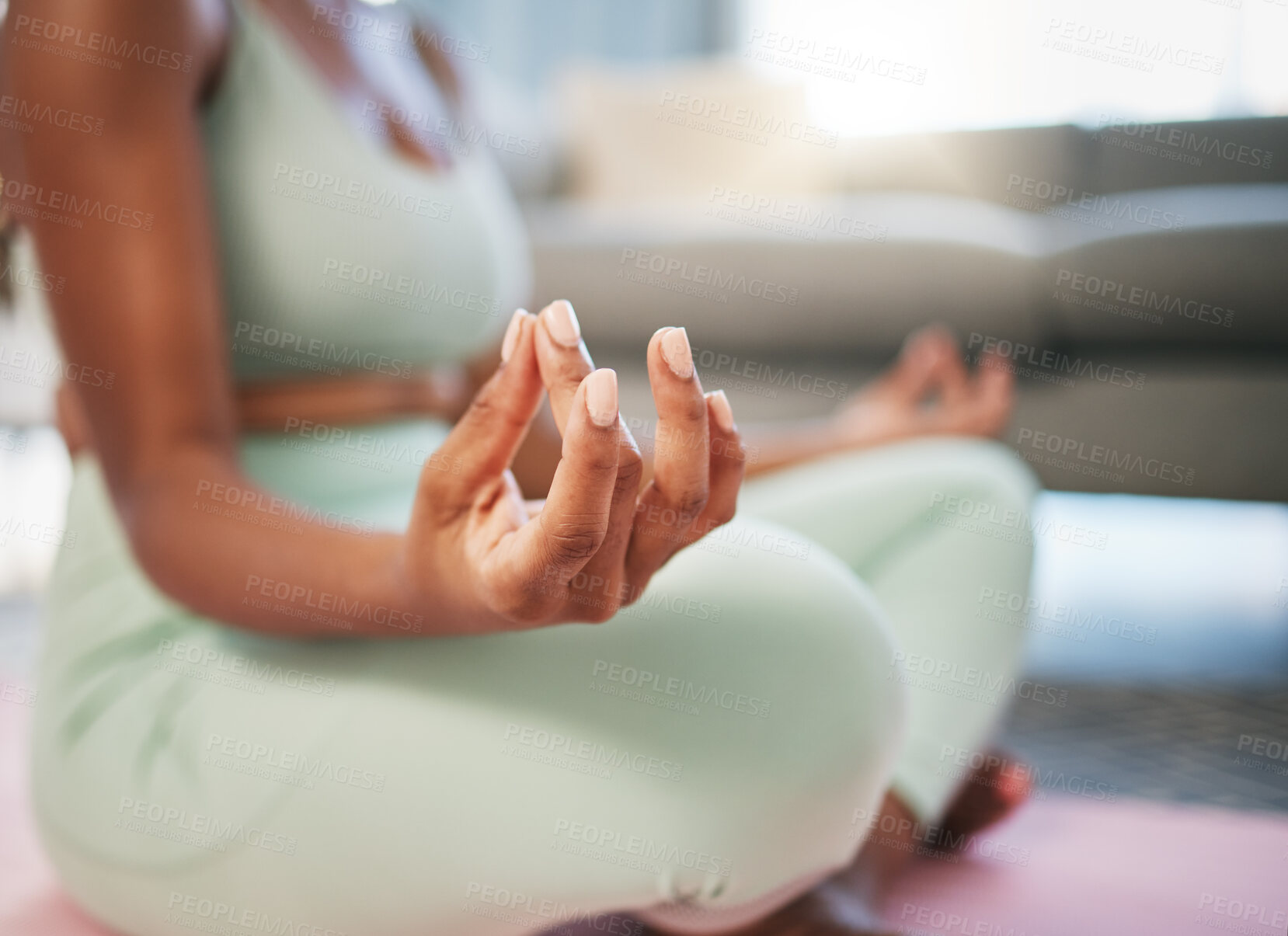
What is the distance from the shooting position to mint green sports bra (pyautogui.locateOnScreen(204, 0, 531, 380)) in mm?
557

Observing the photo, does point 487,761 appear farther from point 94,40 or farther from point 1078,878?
point 1078,878

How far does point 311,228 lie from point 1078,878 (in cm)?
68

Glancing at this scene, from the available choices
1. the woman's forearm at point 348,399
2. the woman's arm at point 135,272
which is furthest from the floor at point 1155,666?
the woman's arm at point 135,272

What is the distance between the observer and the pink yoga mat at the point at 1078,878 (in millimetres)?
627

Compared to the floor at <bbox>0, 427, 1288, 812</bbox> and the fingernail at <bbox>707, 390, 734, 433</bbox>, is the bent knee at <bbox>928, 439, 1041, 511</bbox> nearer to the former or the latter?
the floor at <bbox>0, 427, 1288, 812</bbox>

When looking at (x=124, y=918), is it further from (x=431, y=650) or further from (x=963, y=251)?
(x=963, y=251)

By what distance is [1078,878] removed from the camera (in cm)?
72

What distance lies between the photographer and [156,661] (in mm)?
Answer: 486

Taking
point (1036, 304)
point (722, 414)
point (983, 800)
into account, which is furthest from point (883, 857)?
point (1036, 304)

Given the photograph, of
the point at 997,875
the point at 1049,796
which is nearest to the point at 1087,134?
the point at 1049,796

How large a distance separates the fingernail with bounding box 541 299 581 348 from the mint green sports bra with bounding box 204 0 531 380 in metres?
0.29

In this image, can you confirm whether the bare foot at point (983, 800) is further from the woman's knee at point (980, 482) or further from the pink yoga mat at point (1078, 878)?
the woman's knee at point (980, 482)

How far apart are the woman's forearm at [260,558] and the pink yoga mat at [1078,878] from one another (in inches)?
9.1


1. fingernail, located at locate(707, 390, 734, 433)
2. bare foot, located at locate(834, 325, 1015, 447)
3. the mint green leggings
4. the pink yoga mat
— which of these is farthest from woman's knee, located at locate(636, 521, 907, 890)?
bare foot, located at locate(834, 325, 1015, 447)
